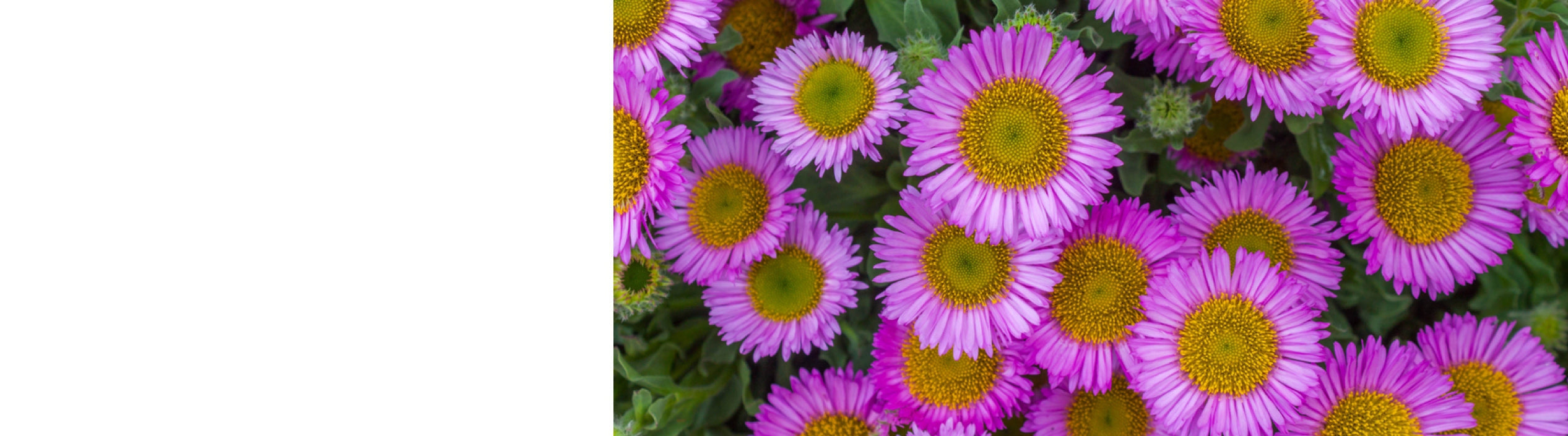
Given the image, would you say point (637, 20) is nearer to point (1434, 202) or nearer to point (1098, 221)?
point (1098, 221)

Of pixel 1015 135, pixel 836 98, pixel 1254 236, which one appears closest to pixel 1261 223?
pixel 1254 236

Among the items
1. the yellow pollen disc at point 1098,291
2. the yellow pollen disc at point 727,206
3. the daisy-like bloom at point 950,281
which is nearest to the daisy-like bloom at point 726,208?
the yellow pollen disc at point 727,206

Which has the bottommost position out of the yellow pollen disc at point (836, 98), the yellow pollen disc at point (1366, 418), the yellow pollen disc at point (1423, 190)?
the yellow pollen disc at point (1366, 418)

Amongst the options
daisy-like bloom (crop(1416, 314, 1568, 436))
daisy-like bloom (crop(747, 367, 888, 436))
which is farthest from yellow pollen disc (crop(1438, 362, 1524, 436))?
daisy-like bloom (crop(747, 367, 888, 436))
